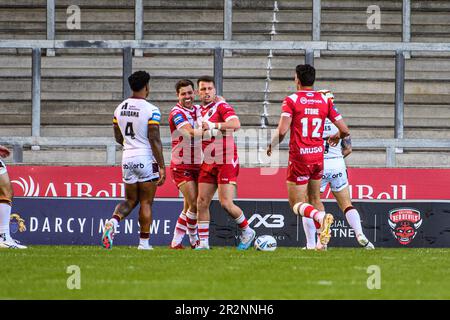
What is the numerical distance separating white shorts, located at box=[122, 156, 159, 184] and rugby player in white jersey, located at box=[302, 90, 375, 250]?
1.95 meters

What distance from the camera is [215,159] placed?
13.1m

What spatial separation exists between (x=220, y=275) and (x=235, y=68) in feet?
38.1

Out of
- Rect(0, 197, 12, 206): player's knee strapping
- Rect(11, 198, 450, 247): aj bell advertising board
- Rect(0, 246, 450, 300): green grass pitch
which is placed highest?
Rect(0, 197, 12, 206): player's knee strapping

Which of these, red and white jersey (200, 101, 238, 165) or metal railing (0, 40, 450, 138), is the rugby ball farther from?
metal railing (0, 40, 450, 138)

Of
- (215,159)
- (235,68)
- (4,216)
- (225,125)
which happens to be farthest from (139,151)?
(235,68)

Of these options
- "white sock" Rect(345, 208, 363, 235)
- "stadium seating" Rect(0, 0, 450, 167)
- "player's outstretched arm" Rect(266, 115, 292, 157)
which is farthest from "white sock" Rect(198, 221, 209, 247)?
"stadium seating" Rect(0, 0, 450, 167)

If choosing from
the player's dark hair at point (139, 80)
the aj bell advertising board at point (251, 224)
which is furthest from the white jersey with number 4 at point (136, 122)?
the aj bell advertising board at point (251, 224)

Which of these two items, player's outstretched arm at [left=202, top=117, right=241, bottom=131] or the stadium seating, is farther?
the stadium seating

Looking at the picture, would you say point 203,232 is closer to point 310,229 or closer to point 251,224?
point 310,229

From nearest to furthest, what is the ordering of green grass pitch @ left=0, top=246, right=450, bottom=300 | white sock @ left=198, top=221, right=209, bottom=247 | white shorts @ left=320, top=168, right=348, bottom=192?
green grass pitch @ left=0, top=246, right=450, bottom=300
white sock @ left=198, top=221, right=209, bottom=247
white shorts @ left=320, top=168, right=348, bottom=192

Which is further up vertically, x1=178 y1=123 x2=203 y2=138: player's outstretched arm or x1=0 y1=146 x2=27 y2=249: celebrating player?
x1=178 y1=123 x2=203 y2=138: player's outstretched arm

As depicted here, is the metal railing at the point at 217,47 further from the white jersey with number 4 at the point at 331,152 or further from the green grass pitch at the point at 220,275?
the green grass pitch at the point at 220,275

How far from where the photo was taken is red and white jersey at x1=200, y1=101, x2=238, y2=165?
516 inches

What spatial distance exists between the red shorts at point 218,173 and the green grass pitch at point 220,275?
0.96 metres
